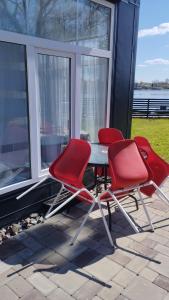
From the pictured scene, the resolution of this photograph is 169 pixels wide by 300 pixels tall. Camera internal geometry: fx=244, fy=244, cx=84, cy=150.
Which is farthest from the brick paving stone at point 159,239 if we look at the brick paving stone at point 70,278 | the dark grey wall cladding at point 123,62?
the dark grey wall cladding at point 123,62

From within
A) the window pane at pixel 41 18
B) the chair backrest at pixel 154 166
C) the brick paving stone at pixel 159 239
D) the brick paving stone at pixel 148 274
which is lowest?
the brick paving stone at pixel 148 274

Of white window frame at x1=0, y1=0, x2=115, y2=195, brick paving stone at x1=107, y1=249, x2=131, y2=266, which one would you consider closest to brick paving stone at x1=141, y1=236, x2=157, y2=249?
brick paving stone at x1=107, y1=249, x2=131, y2=266

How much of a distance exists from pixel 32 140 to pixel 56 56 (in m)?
0.99

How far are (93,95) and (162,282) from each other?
2.43m

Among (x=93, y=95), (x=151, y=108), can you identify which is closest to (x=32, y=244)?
(x=93, y=95)

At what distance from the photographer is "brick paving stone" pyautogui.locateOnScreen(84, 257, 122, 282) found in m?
1.91

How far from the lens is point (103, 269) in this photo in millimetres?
1988

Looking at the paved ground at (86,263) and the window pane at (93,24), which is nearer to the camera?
the paved ground at (86,263)

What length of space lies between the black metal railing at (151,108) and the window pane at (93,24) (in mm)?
8632

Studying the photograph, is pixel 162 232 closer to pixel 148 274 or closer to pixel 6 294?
pixel 148 274

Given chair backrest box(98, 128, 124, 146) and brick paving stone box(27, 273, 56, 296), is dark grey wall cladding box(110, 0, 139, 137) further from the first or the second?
brick paving stone box(27, 273, 56, 296)

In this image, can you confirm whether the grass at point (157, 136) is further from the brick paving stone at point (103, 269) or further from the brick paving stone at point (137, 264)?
the brick paving stone at point (103, 269)

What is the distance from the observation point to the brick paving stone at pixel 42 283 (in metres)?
1.77

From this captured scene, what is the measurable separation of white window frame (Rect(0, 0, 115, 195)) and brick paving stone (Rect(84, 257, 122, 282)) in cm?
112
